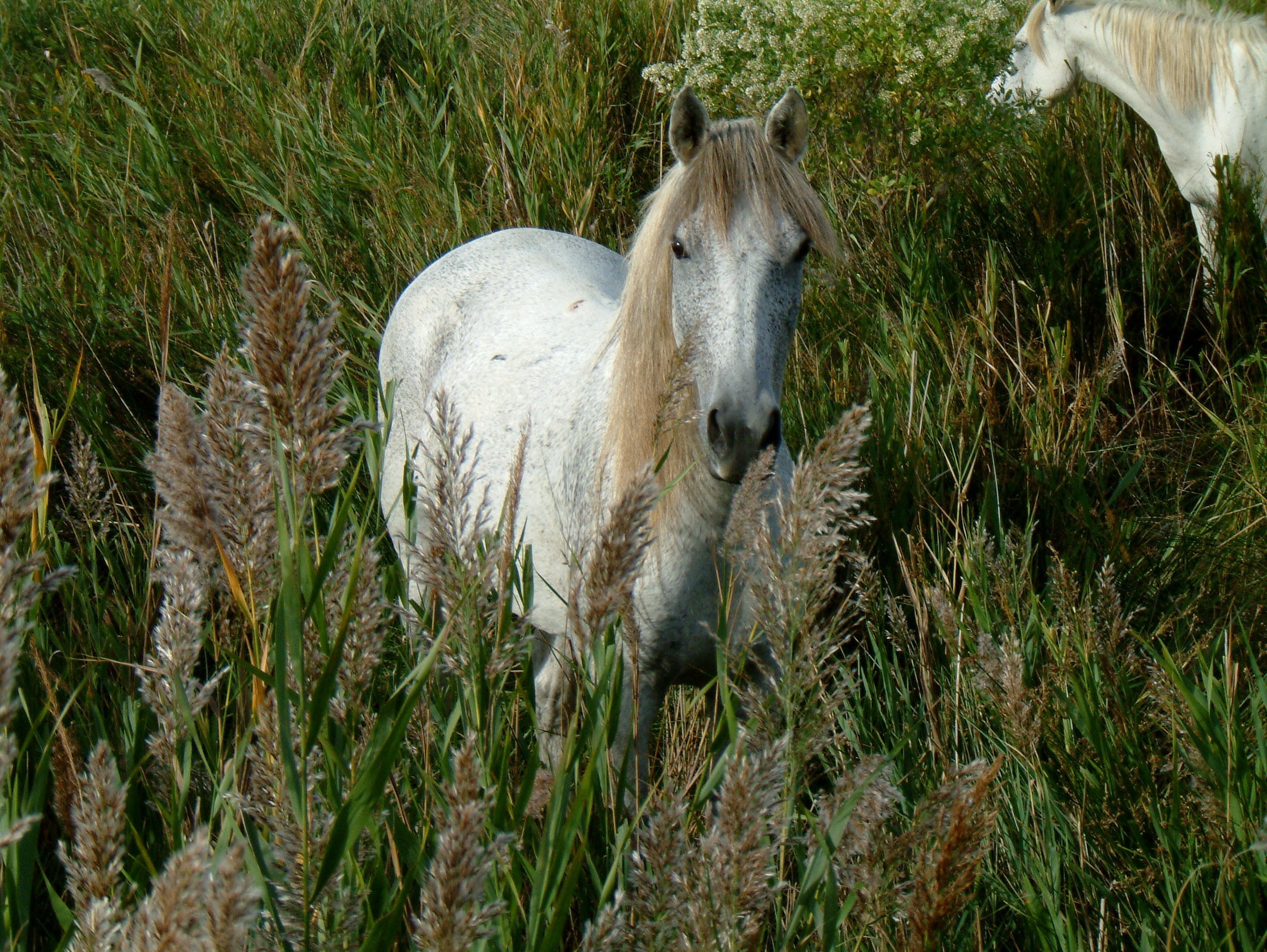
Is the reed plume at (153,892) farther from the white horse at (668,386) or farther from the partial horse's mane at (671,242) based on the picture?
the partial horse's mane at (671,242)

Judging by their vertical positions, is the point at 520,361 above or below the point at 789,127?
below

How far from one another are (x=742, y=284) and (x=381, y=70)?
4.00 meters

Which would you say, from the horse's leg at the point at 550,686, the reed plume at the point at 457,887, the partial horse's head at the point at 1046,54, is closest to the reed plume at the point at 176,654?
the reed plume at the point at 457,887

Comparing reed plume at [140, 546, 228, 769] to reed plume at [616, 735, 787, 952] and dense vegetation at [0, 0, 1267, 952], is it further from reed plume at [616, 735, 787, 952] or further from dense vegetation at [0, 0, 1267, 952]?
reed plume at [616, 735, 787, 952]

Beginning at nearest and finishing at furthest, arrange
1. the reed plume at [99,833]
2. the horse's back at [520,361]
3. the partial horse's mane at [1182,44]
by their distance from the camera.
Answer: the reed plume at [99,833] → the horse's back at [520,361] → the partial horse's mane at [1182,44]

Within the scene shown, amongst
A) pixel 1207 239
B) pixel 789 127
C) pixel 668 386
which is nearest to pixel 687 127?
pixel 789 127

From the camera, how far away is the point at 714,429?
181cm

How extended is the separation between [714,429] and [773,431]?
108mm

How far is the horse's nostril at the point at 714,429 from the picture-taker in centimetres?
180

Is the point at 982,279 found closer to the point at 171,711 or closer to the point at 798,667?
the point at 798,667

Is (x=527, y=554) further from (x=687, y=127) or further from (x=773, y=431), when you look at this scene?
(x=687, y=127)

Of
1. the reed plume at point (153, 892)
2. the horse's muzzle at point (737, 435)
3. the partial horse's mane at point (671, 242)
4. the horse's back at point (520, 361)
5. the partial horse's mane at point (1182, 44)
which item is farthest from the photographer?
the partial horse's mane at point (1182, 44)

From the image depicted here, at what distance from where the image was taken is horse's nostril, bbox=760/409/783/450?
1782mm

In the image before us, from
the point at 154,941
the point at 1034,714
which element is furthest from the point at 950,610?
the point at 154,941
